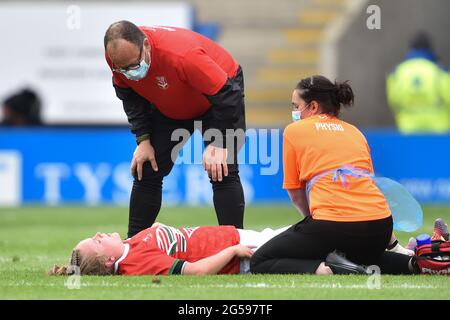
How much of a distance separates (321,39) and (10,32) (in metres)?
5.71

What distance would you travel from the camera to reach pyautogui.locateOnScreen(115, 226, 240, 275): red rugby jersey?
7.59m

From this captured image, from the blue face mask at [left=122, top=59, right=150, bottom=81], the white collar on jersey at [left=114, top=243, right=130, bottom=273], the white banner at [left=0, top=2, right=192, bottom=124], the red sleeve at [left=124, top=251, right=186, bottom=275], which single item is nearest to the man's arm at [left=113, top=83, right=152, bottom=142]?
the blue face mask at [left=122, top=59, right=150, bottom=81]

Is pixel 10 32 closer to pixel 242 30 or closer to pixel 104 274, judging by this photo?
pixel 242 30

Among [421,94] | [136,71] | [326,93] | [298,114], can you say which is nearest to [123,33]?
[136,71]

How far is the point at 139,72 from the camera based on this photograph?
793 centimetres

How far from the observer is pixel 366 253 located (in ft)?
25.0

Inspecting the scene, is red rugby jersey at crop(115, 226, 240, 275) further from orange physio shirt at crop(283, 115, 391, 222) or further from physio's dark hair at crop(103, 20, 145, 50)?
physio's dark hair at crop(103, 20, 145, 50)

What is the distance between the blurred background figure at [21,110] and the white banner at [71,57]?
92cm

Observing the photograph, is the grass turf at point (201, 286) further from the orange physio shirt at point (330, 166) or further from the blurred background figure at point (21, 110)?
the blurred background figure at point (21, 110)

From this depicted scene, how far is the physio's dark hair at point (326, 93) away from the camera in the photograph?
25.6 feet

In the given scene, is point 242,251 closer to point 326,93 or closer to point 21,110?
point 326,93

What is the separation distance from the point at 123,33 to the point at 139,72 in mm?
371
